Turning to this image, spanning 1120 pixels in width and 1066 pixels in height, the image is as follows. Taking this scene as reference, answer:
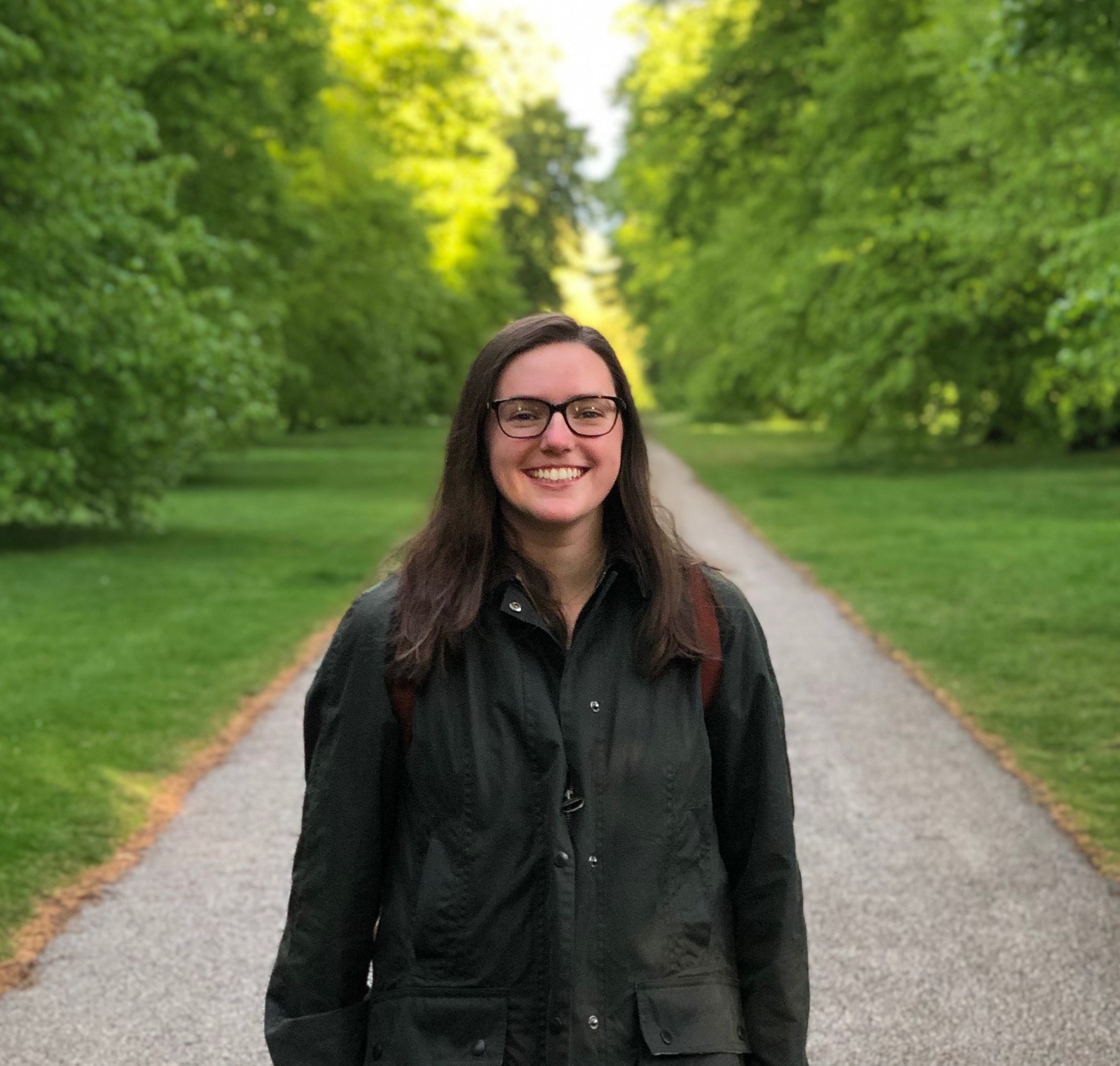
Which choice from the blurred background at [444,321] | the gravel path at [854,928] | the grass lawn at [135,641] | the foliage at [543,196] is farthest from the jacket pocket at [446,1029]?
the foliage at [543,196]

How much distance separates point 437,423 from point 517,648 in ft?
221

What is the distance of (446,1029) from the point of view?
86.5 inches

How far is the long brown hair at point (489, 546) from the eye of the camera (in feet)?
7.33

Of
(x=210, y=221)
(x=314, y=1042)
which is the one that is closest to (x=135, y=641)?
(x=314, y=1042)

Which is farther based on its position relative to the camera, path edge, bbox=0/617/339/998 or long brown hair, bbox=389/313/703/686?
path edge, bbox=0/617/339/998

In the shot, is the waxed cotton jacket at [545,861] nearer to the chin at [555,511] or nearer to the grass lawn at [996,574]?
the chin at [555,511]

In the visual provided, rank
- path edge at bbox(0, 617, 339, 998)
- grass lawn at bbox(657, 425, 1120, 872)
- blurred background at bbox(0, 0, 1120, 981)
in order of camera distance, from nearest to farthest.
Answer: path edge at bbox(0, 617, 339, 998)
grass lawn at bbox(657, 425, 1120, 872)
blurred background at bbox(0, 0, 1120, 981)

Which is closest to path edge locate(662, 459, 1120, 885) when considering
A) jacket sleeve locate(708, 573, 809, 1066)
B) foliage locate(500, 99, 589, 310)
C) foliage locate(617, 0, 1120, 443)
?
jacket sleeve locate(708, 573, 809, 1066)

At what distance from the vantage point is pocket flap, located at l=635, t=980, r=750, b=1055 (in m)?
2.17

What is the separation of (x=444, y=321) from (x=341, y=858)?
4429 centimetres

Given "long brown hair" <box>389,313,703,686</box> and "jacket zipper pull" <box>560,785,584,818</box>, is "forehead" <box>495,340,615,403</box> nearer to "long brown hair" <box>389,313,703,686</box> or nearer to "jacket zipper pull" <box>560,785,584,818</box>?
"long brown hair" <box>389,313,703,686</box>

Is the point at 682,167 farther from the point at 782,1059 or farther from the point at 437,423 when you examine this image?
the point at 437,423

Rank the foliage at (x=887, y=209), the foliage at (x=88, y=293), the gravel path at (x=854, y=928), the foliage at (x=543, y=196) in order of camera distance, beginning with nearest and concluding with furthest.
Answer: the gravel path at (x=854, y=928) → the foliage at (x=88, y=293) → the foliage at (x=887, y=209) → the foliage at (x=543, y=196)

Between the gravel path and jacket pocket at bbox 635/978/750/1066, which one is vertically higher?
jacket pocket at bbox 635/978/750/1066
